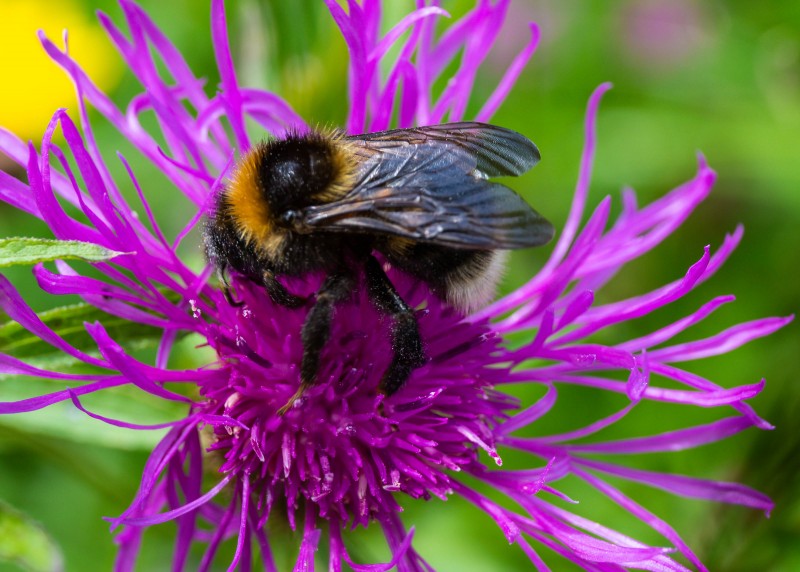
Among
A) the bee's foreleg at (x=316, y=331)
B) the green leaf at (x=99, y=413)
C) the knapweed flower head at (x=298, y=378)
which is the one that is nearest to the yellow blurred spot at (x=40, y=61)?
the knapweed flower head at (x=298, y=378)

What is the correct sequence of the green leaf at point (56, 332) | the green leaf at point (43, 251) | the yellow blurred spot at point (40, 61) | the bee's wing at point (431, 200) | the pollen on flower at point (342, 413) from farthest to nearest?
the yellow blurred spot at point (40, 61)
the pollen on flower at point (342, 413)
the green leaf at point (56, 332)
the bee's wing at point (431, 200)
the green leaf at point (43, 251)

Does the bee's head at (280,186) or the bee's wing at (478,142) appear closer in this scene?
the bee's head at (280,186)

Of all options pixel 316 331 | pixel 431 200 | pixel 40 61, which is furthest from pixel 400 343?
pixel 40 61

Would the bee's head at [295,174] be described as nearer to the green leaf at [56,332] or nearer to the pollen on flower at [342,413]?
the pollen on flower at [342,413]

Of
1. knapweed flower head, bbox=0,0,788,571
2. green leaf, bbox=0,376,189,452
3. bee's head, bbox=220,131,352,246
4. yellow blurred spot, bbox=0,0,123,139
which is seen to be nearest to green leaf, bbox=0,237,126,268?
knapweed flower head, bbox=0,0,788,571

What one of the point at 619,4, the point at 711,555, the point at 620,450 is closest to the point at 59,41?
the point at 619,4

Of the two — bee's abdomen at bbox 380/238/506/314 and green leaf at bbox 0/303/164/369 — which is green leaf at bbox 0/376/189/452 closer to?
green leaf at bbox 0/303/164/369

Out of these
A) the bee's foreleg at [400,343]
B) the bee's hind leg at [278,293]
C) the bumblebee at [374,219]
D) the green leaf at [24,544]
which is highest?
the bumblebee at [374,219]
